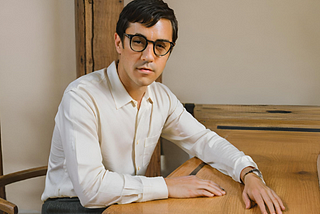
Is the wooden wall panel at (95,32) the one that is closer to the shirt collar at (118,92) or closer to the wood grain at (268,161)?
the shirt collar at (118,92)

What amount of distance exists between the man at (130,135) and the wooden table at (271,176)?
0.12 feet

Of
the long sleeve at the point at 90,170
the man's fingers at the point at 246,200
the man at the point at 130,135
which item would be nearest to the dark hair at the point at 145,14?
the man at the point at 130,135

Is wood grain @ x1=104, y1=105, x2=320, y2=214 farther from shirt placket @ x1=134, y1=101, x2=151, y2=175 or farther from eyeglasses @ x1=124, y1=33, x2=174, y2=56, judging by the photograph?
eyeglasses @ x1=124, y1=33, x2=174, y2=56

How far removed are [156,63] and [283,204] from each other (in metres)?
0.67

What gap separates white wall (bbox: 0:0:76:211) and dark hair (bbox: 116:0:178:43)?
1238mm

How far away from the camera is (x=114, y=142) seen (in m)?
1.35

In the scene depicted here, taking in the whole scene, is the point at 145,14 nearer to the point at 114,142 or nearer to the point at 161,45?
the point at 161,45

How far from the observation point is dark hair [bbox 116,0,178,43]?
3.89ft

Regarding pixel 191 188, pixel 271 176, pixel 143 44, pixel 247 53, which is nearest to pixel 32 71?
pixel 143 44

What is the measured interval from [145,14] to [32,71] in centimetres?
148

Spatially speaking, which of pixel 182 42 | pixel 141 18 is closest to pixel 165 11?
pixel 141 18

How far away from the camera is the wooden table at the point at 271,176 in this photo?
1.00 meters

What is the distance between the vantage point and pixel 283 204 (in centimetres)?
104

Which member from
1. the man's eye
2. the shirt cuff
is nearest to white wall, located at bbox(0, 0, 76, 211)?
the man's eye
